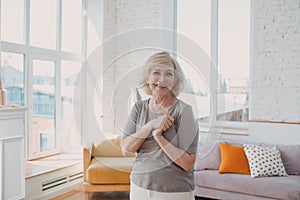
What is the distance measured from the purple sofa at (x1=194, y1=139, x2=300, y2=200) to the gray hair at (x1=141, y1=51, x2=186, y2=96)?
6.39 feet

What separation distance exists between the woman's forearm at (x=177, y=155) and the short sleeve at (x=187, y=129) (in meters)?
0.03

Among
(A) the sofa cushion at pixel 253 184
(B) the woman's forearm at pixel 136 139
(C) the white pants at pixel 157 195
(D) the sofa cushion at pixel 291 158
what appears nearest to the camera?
(B) the woman's forearm at pixel 136 139

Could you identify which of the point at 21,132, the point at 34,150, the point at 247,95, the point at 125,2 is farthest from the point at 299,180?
the point at 125,2

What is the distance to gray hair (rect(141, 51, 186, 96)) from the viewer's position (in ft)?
3.41

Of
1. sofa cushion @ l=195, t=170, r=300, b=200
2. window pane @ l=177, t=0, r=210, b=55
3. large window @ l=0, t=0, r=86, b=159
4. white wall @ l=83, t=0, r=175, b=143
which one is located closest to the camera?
white wall @ l=83, t=0, r=175, b=143

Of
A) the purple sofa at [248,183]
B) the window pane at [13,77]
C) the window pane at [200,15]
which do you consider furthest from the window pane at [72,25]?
the purple sofa at [248,183]

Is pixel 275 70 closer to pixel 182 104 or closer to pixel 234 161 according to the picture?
pixel 234 161

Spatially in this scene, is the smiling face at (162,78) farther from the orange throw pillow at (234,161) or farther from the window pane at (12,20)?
the window pane at (12,20)

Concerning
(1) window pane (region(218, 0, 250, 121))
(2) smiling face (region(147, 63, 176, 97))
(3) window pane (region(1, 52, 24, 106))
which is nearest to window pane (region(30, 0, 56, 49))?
(3) window pane (region(1, 52, 24, 106))

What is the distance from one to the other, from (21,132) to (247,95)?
112 inches

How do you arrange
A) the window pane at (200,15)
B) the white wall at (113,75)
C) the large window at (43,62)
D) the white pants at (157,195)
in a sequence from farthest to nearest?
the window pane at (200,15) → the large window at (43,62) → the white pants at (157,195) → the white wall at (113,75)

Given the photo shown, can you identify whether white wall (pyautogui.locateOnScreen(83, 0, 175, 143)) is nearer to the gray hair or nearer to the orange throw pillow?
the gray hair

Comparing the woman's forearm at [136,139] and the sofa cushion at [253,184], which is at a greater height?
the woman's forearm at [136,139]

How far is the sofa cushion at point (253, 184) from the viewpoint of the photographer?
9.20 ft
